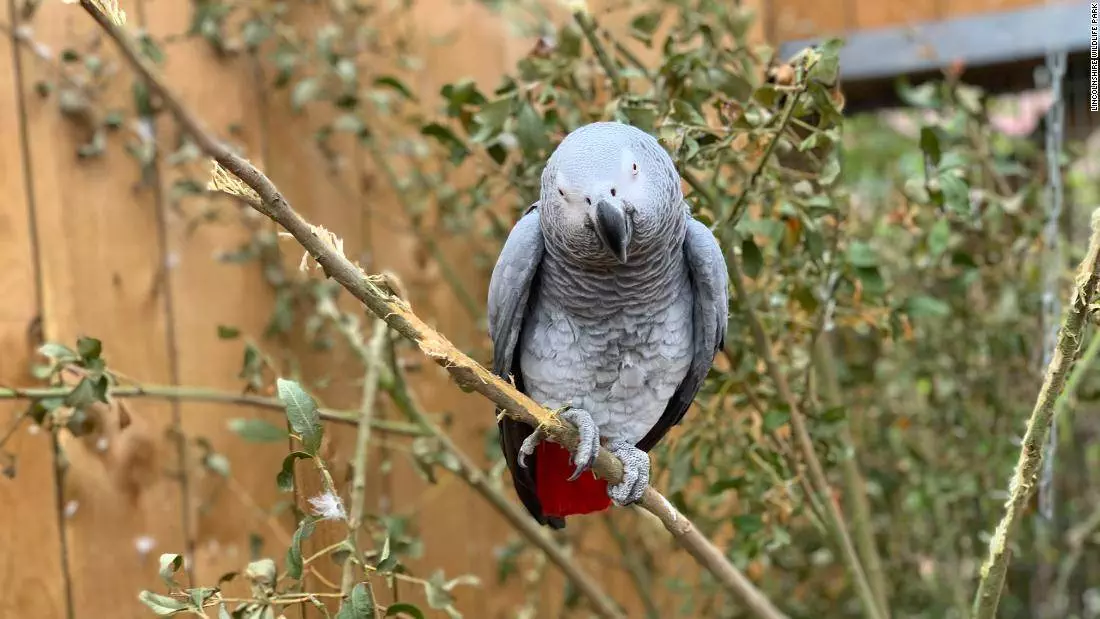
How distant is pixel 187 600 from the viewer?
0.59 m

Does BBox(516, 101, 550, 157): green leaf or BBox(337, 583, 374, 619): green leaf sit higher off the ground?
BBox(516, 101, 550, 157): green leaf

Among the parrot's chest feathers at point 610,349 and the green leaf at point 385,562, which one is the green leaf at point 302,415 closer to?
the green leaf at point 385,562

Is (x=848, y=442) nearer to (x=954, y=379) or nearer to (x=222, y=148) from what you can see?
(x=954, y=379)

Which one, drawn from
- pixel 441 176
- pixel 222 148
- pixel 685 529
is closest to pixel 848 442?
pixel 685 529

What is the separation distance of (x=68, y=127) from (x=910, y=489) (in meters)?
1.30

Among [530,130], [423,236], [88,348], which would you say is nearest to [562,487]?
[530,130]

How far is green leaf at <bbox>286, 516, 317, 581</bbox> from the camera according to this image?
583mm

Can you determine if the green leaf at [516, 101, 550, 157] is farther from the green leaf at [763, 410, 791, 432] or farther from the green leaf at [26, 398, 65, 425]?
the green leaf at [26, 398, 65, 425]

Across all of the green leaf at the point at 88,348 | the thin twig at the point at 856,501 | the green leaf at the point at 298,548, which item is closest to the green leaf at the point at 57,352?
the green leaf at the point at 88,348

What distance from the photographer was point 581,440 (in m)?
0.67

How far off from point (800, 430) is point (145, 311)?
32.7 inches

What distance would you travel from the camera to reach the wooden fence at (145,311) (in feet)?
3.20

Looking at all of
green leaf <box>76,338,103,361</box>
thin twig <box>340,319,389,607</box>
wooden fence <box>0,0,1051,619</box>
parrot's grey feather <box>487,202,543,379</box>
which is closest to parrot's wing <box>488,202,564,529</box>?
parrot's grey feather <box>487,202,543,379</box>

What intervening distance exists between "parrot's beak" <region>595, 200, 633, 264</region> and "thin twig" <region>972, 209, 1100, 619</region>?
30 centimetres
